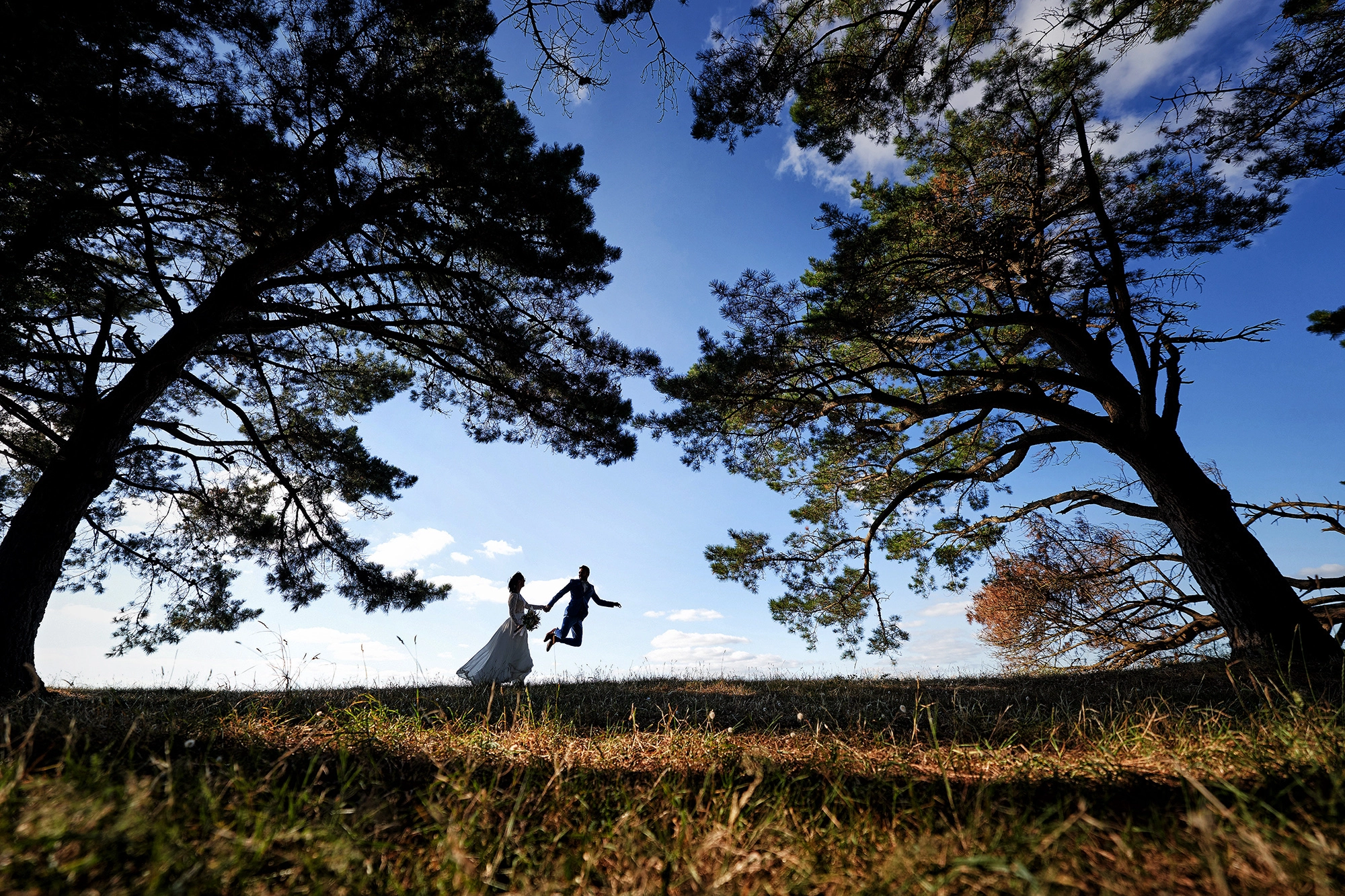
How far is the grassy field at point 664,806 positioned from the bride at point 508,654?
4.11 meters

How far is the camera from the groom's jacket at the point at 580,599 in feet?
29.6

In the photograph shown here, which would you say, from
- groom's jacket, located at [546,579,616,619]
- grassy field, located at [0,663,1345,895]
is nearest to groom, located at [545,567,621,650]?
groom's jacket, located at [546,579,616,619]

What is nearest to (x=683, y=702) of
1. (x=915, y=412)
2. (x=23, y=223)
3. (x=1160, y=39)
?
(x=915, y=412)

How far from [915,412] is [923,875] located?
21.1ft

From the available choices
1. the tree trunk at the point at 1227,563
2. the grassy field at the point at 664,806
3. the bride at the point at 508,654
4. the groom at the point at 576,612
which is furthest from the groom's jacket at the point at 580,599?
the tree trunk at the point at 1227,563

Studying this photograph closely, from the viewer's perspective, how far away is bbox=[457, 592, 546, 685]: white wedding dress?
24.6ft

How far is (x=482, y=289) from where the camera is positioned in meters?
7.18

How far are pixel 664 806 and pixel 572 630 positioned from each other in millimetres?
7309

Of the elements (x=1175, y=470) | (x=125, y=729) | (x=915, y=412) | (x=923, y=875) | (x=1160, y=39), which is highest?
(x=1160, y=39)

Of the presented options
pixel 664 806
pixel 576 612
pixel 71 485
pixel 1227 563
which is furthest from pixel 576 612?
pixel 1227 563

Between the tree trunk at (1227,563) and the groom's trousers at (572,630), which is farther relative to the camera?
the groom's trousers at (572,630)

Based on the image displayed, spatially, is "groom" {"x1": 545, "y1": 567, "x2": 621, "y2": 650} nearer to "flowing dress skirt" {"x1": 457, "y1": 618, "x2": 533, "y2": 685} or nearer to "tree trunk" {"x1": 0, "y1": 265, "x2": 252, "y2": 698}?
"flowing dress skirt" {"x1": 457, "y1": 618, "x2": 533, "y2": 685}

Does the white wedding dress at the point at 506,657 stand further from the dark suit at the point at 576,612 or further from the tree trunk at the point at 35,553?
the tree trunk at the point at 35,553

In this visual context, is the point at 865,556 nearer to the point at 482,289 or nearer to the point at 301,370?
the point at 482,289
